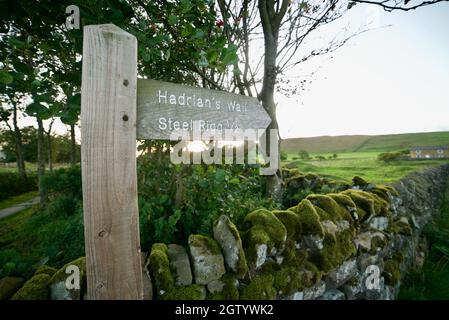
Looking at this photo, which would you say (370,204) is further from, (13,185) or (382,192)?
(13,185)

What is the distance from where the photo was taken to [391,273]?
375 centimetres

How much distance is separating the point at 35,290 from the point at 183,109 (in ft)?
5.82

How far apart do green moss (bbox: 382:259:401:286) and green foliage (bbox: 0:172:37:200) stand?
849 inches

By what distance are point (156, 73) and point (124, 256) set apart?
3.17 metres

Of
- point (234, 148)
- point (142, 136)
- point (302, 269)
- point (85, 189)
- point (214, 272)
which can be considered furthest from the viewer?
point (234, 148)

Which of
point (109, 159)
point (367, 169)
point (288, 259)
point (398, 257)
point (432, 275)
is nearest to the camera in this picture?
point (109, 159)

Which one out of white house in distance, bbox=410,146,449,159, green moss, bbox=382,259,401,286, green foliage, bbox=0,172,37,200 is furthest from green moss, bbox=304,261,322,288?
green foliage, bbox=0,172,37,200

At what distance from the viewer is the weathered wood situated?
1607mm

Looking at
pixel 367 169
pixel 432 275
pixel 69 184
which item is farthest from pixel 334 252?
pixel 69 184

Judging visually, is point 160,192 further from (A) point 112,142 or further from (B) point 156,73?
(A) point 112,142

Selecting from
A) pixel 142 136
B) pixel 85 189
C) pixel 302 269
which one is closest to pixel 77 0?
pixel 142 136

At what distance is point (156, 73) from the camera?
12.8 ft

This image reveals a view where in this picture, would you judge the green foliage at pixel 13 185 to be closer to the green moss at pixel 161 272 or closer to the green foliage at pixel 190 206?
the green foliage at pixel 190 206

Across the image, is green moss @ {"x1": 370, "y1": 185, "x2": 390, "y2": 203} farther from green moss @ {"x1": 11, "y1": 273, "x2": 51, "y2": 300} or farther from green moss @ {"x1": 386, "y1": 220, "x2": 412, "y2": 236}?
green moss @ {"x1": 11, "y1": 273, "x2": 51, "y2": 300}
